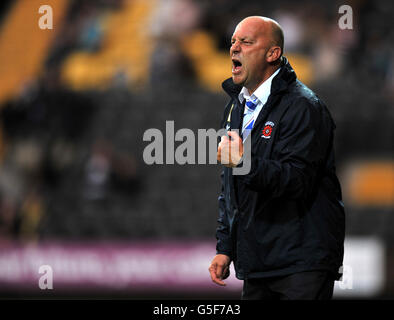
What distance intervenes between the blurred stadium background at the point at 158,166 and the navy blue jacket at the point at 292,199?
561 cm

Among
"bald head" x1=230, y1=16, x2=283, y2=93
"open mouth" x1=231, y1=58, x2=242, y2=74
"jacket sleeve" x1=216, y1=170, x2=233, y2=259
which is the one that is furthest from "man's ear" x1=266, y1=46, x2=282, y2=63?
"jacket sleeve" x1=216, y1=170, x2=233, y2=259

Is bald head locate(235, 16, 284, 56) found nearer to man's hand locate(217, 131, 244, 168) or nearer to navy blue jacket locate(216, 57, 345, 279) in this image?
navy blue jacket locate(216, 57, 345, 279)

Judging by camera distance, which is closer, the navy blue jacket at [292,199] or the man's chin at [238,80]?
the navy blue jacket at [292,199]

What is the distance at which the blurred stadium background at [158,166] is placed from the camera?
9305 millimetres

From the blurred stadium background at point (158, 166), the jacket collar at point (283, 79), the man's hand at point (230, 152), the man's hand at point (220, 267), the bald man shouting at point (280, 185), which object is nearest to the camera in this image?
the man's hand at point (230, 152)

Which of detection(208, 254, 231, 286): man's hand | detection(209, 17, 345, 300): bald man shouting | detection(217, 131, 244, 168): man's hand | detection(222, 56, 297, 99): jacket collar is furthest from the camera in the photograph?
detection(208, 254, 231, 286): man's hand

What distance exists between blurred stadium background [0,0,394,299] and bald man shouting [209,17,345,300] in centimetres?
560

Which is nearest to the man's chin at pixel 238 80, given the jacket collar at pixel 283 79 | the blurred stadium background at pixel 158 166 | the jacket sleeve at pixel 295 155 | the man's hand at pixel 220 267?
the jacket collar at pixel 283 79

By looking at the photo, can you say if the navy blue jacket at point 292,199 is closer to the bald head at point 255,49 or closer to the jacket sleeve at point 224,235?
the bald head at point 255,49

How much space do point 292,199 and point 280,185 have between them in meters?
0.13

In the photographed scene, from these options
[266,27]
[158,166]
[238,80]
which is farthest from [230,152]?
[158,166]

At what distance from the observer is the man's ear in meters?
3.36

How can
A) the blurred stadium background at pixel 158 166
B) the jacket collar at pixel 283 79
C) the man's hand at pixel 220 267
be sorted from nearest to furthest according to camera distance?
the jacket collar at pixel 283 79, the man's hand at pixel 220 267, the blurred stadium background at pixel 158 166

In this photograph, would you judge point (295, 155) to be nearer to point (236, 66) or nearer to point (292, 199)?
point (292, 199)
